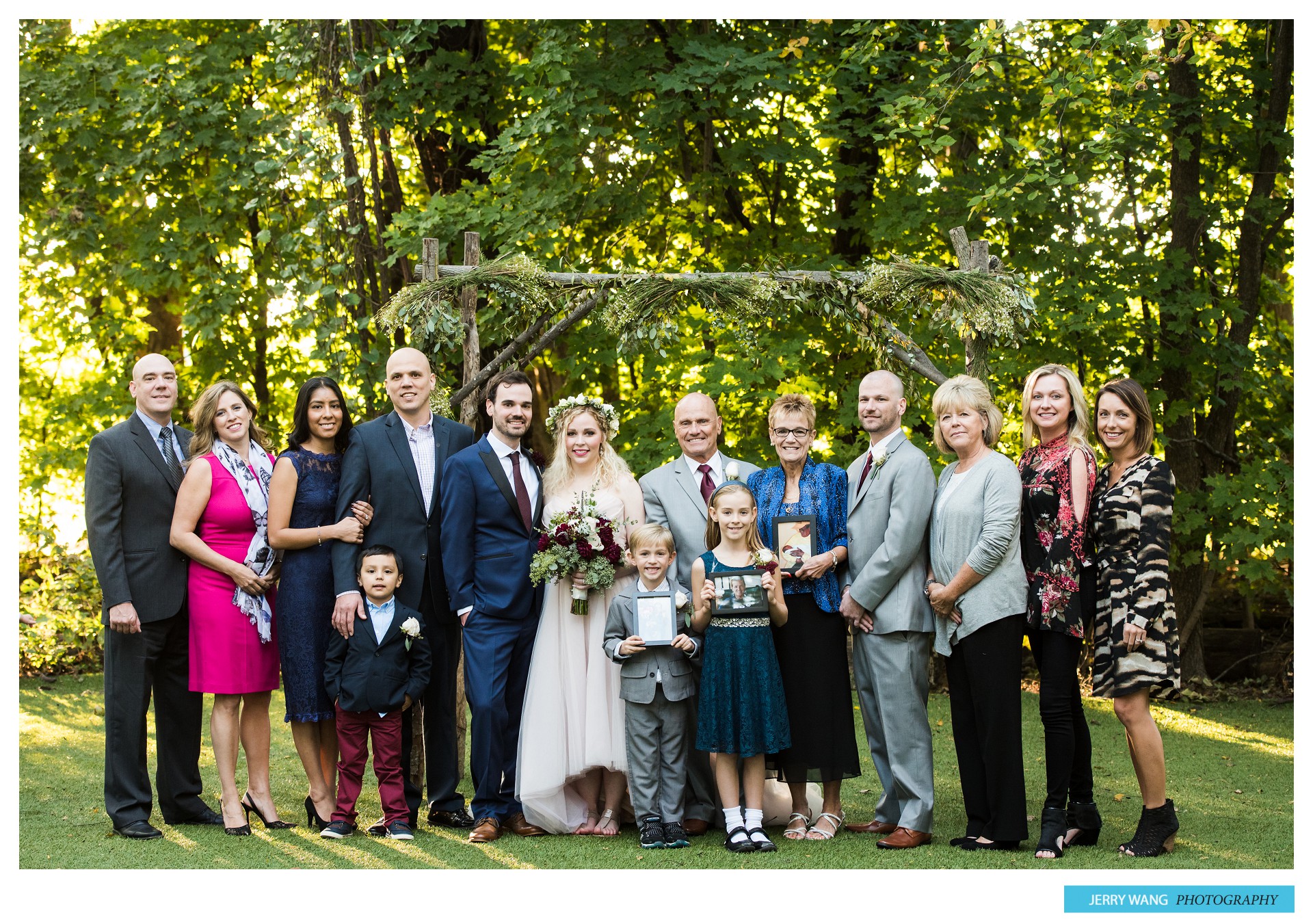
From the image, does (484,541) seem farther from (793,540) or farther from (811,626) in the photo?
(811,626)

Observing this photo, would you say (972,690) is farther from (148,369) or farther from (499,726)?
(148,369)

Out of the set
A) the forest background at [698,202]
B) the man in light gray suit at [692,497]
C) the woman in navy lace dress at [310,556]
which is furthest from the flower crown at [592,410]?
the forest background at [698,202]

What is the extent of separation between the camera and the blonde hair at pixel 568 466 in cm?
524

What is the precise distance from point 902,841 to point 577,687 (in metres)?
1.56

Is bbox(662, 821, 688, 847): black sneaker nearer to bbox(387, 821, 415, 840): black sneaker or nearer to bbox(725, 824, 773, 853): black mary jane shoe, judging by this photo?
bbox(725, 824, 773, 853): black mary jane shoe

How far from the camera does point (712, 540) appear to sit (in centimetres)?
495

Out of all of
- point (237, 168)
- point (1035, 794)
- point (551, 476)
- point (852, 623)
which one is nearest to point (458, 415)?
point (551, 476)

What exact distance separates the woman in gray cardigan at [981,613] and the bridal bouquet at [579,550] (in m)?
1.43

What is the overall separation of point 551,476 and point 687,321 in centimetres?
454

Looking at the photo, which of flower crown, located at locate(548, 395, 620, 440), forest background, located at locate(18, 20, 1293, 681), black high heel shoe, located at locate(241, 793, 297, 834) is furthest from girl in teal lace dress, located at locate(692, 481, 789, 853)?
forest background, located at locate(18, 20, 1293, 681)

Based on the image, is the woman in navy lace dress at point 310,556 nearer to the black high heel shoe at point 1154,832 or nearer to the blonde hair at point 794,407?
the blonde hair at point 794,407

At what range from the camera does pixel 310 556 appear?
5137 millimetres

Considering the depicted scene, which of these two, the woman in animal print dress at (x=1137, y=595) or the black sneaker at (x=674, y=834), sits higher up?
the woman in animal print dress at (x=1137, y=595)

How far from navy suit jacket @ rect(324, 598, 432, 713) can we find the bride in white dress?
0.52 meters
